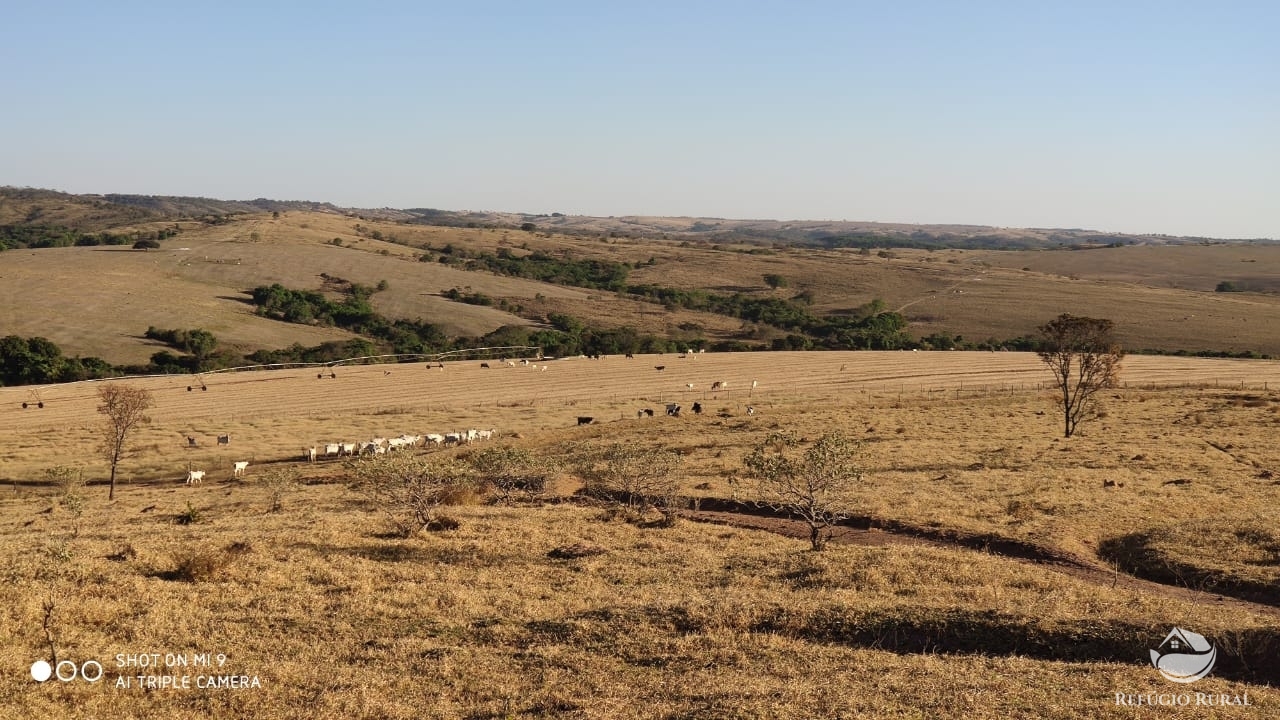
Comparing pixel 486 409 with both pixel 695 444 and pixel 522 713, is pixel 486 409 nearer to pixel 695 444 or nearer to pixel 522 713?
pixel 695 444

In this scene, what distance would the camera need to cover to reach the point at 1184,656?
14.6m

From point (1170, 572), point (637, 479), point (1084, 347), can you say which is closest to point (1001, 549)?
point (1170, 572)

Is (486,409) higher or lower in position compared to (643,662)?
lower

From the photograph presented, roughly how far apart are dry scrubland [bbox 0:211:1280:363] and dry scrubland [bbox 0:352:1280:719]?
69.5 metres

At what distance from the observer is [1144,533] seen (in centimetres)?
2650

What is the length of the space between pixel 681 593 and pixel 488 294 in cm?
13441

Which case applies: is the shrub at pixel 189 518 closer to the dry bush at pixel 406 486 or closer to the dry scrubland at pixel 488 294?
the dry bush at pixel 406 486

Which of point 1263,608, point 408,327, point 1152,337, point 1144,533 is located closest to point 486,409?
point 1144,533

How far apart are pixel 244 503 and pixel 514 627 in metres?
22.0

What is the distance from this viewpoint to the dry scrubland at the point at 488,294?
109m

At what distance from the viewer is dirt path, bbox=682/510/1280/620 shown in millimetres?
20809

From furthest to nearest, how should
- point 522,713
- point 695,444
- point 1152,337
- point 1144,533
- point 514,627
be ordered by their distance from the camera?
point 1152,337, point 695,444, point 1144,533, point 514,627, point 522,713

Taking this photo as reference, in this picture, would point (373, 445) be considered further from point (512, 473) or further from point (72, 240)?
point (72, 240)

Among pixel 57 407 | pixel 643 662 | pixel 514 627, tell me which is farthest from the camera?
pixel 57 407
